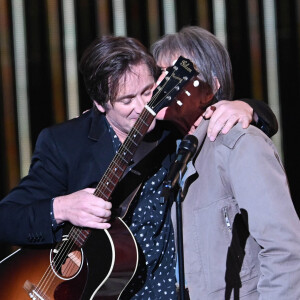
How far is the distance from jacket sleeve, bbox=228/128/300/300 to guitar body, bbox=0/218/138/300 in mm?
484

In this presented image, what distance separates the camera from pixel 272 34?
359 cm

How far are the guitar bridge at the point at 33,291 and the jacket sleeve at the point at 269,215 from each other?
2.72 feet

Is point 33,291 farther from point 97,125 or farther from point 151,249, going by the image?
point 97,125

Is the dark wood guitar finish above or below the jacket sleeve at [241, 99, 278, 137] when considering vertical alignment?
below

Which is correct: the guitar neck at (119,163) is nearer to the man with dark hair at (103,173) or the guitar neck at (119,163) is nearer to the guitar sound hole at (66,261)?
the man with dark hair at (103,173)

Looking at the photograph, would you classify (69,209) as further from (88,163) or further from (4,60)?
(4,60)

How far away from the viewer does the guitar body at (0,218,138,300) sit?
238 centimetres

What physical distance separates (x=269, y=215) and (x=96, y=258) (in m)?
0.67

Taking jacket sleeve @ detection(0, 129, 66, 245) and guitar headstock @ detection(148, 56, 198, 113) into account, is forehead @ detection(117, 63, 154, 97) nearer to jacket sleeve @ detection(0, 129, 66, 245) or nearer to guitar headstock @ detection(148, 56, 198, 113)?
guitar headstock @ detection(148, 56, 198, 113)

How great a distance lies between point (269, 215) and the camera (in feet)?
6.61

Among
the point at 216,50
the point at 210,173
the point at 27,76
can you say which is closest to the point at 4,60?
the point at 27,76

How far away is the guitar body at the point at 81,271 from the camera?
93.8 inches

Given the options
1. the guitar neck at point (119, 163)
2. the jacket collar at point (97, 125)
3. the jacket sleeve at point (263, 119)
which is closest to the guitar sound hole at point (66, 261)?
the guitar neck at point (119, 163)

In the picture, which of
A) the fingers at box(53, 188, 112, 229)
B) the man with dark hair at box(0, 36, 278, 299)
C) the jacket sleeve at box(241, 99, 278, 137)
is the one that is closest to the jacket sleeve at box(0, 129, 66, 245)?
the man with dark hair at box(0, 36, 278, 299)
